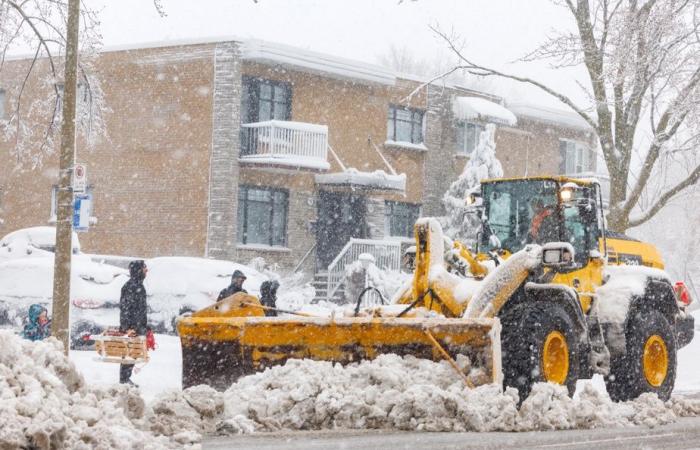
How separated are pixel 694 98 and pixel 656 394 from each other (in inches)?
492

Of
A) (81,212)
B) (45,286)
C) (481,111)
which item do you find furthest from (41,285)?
(481,111)

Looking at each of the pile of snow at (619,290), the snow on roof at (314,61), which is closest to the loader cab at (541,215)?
the pile of snow at (619,290)

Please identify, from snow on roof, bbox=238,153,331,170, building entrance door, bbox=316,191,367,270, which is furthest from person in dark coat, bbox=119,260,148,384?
building entrance door, bbox=316,191,367,270

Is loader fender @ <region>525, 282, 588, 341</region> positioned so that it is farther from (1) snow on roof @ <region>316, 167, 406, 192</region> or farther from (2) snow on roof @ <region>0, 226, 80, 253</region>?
(1) snow on roof @ <region>316, 167, 406, 192</region>

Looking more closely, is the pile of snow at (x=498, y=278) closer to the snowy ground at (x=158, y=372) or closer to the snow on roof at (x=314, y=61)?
the snowy ground at (x=158, y=372)

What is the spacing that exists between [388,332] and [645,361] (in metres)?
3.78

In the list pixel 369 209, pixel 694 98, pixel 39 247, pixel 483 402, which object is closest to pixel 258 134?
pixel 369 209

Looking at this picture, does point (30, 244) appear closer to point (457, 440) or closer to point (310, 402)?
point (310, 402)

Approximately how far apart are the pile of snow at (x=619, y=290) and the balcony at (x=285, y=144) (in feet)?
55.5

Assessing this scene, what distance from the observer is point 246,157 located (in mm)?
30125

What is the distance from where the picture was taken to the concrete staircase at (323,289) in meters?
31.2

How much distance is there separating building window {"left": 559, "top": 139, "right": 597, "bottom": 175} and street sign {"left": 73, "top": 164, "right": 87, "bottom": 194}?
2878 cm

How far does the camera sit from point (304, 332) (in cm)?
1109

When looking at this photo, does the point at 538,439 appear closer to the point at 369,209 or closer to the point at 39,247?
the point at 39,247
